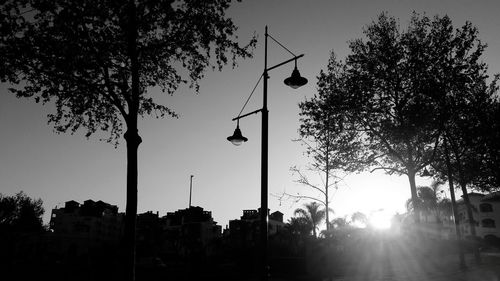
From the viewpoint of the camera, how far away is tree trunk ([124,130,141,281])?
→ 11727mm

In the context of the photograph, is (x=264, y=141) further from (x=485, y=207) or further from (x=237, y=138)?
(x=485, y=207)

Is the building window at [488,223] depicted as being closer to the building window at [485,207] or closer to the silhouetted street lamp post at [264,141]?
the building window at [485,207]

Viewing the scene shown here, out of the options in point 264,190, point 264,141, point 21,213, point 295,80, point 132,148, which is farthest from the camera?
point 21,213

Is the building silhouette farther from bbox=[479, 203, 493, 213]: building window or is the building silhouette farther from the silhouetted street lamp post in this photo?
bbox=[479, 203, 493, 213]: building window

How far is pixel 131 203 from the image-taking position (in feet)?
40.3

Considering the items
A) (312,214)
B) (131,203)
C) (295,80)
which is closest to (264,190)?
(295,80)

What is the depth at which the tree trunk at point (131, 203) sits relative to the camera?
38.5ft

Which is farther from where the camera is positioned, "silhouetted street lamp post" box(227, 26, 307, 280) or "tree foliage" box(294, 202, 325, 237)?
"tree foliage" box(294, 202, 325, 237)

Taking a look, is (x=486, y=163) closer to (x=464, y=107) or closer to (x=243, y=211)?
(x=464, y=107)

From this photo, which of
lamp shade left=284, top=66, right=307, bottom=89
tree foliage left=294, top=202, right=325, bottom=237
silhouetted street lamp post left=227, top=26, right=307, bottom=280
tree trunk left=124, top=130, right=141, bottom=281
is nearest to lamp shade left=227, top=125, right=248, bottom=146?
silhouetted street lamp post left=227, top=26, right=307, bottom=280

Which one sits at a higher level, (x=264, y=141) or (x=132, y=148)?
(x=132, y=148)

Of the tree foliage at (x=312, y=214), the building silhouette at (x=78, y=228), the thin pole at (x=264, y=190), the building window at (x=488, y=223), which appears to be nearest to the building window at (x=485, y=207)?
the building window at (x=488, y=223)

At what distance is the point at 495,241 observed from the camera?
65.4 meters

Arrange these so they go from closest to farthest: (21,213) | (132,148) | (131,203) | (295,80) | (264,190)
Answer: (264,190), (295,80), (131,203), (132,148), (21,213)
